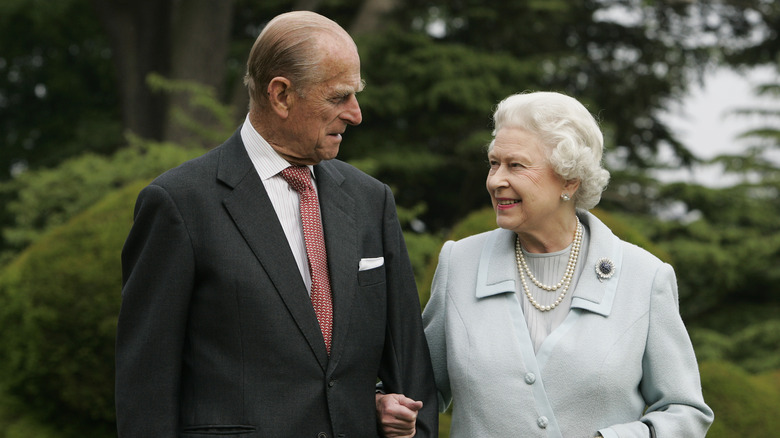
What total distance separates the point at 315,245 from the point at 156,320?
524 millimetres

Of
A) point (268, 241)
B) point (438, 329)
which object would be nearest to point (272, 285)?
point (268, 241)

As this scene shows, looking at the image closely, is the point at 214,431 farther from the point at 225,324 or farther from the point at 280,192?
the point at 280,192

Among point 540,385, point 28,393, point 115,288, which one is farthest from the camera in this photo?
point 28,393

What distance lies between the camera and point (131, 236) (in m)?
2.62

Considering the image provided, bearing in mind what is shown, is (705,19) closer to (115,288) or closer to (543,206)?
(115,288)

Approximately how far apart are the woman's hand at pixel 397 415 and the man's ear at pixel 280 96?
0.95 metres

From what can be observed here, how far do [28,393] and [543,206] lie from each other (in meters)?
→ 4.93

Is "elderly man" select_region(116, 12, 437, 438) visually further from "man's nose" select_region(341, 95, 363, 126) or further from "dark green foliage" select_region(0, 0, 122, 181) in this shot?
"dark green foliage" select_region(0, 0, 122, 181)

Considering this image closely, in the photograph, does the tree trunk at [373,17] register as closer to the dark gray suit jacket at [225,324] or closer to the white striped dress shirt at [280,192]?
the white striped dress shirt at [280,192]

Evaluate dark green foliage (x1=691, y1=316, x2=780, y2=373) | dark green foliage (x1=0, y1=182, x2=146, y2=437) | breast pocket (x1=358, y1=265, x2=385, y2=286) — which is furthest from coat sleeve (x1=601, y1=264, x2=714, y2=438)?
dark green foliage (x1=691, y1=316, x2=780, y2=373)

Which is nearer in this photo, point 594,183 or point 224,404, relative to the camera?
point 224,404

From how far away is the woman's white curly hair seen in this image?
2.89 metres

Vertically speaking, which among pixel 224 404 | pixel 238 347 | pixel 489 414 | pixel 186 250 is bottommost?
pixel 489 414

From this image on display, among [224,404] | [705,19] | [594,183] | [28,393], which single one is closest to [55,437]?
[28,393]
